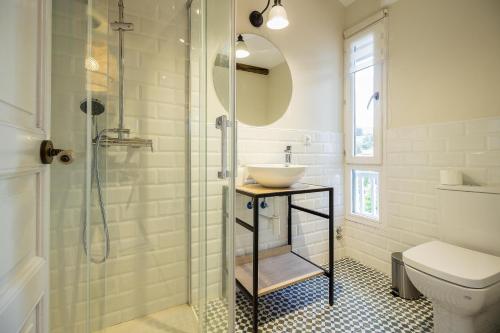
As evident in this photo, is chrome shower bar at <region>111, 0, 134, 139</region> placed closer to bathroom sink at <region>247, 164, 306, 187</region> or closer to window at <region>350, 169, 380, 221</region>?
bathroom sink at <region>247, 164, 306, 187</region>

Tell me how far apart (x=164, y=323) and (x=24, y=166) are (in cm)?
132

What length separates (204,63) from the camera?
4.86 ft

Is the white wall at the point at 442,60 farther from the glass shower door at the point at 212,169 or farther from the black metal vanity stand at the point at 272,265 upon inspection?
the glass shower door at the point at 212,169

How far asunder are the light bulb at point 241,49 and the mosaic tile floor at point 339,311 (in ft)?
Result: 5.79

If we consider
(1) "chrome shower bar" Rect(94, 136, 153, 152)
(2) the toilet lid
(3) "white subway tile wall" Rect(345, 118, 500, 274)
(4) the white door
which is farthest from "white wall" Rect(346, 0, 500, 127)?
(4) the white door

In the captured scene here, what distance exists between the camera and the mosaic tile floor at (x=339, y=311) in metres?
1.47

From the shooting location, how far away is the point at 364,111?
2260 millimetres

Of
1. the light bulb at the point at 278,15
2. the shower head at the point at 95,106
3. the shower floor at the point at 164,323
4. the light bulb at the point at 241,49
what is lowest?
the shower floor at the point at 164,323

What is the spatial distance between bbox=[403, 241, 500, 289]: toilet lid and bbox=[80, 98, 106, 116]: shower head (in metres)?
1.91

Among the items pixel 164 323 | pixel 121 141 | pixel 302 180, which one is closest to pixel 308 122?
pixel 302 180

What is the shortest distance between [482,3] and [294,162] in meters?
1.63

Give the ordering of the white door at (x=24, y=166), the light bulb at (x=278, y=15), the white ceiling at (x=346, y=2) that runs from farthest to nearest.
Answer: the white ceiling at (x=346, y=2), the light bulb at (x=278, y=15), the white door at (x=24, y=166)

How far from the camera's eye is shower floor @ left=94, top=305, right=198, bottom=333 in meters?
1.41

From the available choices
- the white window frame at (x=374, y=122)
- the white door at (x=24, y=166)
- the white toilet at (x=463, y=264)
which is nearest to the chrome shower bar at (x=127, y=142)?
the white door at (x=24, y=166)
